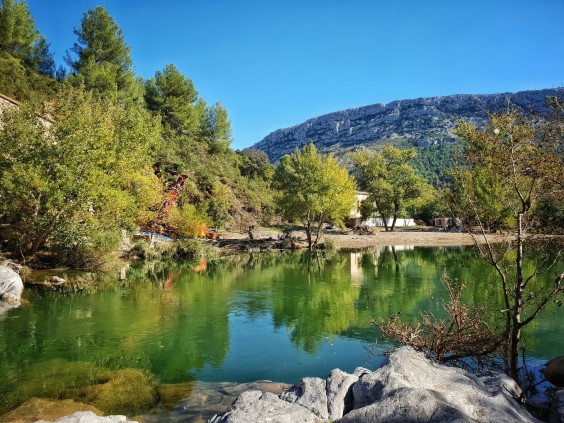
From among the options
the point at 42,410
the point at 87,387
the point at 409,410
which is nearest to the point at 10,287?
the point at 87,387

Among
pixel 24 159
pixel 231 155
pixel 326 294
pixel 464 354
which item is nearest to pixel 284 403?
pixel 464 354

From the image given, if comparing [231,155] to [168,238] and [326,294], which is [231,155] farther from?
[326,294]

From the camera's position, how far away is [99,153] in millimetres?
22938

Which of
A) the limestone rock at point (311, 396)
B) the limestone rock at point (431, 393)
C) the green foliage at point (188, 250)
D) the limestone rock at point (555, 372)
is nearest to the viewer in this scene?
the limestone rock at point (431, 393)

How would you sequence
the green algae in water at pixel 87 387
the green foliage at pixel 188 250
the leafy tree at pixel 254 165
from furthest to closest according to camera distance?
the leafy tree at pixel 254 165, the green foliage at pixel 188 250, the green algae in water at pixel 87 387

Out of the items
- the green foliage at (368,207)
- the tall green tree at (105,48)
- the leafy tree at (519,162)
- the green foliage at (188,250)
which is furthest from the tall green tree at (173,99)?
the leafy tree at (519,162)

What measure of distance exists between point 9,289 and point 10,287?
9 centimetres

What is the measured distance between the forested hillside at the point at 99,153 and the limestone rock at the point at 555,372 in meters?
21.4

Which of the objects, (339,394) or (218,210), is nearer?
(339,394)

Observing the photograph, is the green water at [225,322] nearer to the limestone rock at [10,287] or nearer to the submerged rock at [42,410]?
the limestone rock at [10,287]

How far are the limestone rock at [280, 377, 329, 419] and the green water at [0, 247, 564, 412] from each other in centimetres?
325

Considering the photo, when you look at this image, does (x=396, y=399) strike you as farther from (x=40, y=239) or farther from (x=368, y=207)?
(x=368, y=207)

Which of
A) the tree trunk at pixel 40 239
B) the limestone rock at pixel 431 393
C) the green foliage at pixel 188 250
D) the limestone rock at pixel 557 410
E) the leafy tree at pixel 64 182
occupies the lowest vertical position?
the limestone rock at pixel 557 410

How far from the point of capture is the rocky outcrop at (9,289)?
17156 millimetres
